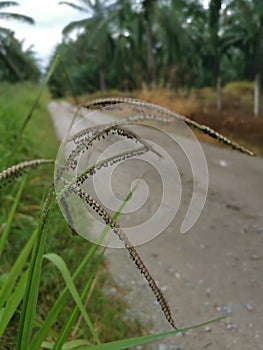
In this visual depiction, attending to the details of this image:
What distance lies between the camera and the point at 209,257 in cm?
285

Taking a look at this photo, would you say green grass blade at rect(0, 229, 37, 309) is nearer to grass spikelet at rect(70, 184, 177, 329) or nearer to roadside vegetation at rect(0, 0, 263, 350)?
roadside vegetation at rect(0, 0, 263, 350)

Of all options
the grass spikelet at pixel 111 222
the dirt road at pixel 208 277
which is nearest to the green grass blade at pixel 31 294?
the grass spikelet at pixel 111 222

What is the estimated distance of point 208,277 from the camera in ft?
8.38

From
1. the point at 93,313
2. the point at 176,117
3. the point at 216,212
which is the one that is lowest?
the point at 216,212

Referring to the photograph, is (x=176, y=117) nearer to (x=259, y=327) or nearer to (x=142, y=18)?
(x=259, y=327)

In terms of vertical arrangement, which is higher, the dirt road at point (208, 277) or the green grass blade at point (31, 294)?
the green grass blade at point (31, 294)

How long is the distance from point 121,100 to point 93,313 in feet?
5.41

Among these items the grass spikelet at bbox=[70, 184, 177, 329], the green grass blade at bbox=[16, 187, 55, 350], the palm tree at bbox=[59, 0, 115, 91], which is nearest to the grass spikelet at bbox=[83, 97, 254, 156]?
the grass spikelet at bbox=[70, 184, 177, 329]

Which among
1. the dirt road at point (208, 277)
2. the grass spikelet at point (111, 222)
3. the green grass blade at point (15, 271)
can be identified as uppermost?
the grass spikelet at point (111, 222)

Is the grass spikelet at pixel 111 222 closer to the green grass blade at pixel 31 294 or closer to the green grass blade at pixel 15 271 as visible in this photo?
the green grass blade at pixel 31 294

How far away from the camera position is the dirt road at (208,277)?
6.31 feet

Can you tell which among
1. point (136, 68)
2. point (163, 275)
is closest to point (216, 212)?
point (163, 275)

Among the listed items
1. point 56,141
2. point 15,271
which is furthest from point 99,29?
point 15,271

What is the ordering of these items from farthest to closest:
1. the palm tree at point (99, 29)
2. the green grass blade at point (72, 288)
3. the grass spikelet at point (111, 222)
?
the palm tree at point (99, 29) < the green grass blade at point (72, 288) < the grass spikelet at point (111, 222)
